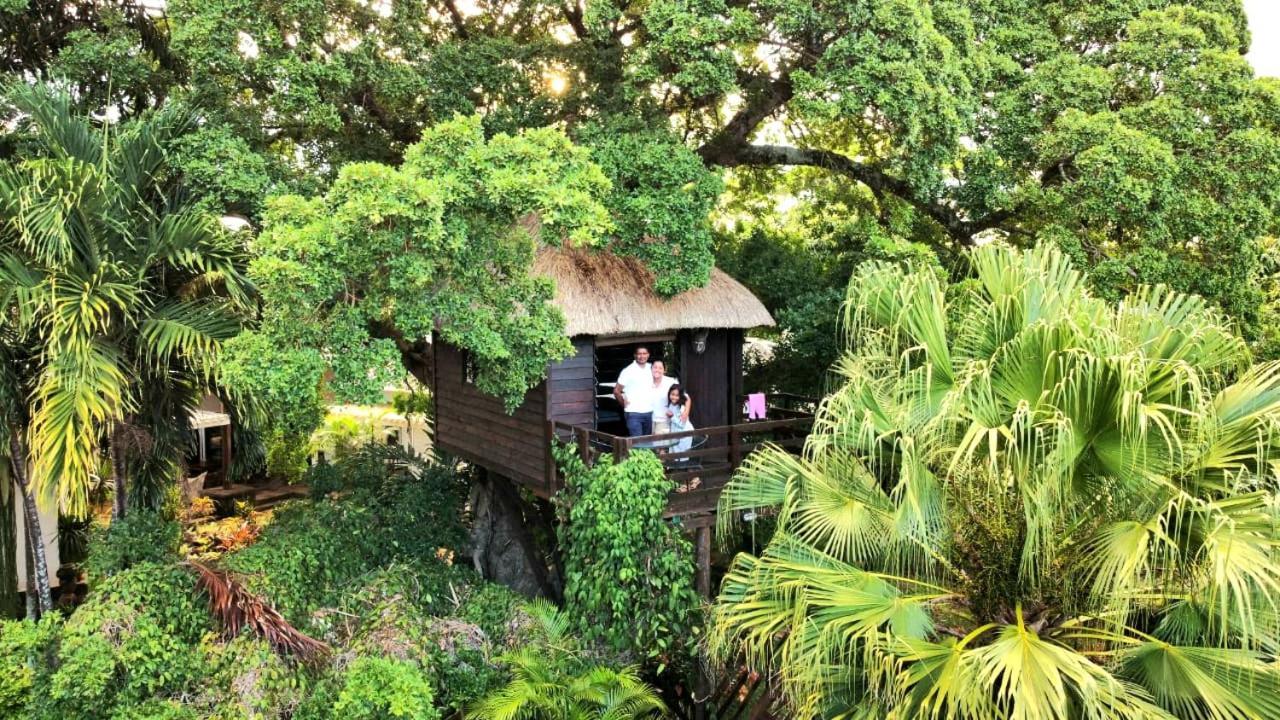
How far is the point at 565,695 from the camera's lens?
26.2ft

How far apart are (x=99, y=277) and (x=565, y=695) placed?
6333mm

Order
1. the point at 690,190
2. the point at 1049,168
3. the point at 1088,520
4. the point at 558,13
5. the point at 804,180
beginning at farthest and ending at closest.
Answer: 1. the point at 804,180
2. the point at 558,13
3. the point at 1049,168
4. the point at 690,190
5. the point at 1088,520

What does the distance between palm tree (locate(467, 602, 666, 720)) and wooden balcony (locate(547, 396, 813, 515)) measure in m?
1.86

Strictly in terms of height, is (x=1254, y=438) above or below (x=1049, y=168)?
below

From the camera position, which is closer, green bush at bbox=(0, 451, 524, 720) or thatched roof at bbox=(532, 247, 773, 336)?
green bush at bbox=(0, 451, 524, 720)

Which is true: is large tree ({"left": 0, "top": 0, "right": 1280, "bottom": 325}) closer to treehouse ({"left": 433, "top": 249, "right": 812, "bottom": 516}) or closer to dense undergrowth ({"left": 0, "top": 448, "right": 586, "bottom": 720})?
treehouse ({"left": 433, "top": 249, "right": 812, "bottom": 516})

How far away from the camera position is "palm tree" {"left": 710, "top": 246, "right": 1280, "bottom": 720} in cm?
473

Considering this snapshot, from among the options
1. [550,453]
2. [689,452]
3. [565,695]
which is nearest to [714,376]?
Answer: [689,452]

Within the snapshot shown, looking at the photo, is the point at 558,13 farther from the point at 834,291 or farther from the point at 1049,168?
the point at 1049,168

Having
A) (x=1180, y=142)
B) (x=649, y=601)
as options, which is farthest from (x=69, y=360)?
(x=1180, y=142)

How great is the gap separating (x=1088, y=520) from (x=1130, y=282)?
5899mm

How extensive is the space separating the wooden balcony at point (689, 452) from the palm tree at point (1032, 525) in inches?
95.8

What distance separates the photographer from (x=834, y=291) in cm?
1203

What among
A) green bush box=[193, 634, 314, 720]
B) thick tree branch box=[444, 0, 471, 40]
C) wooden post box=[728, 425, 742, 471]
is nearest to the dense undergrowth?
green bush box=[193, 634, 314, 720]
